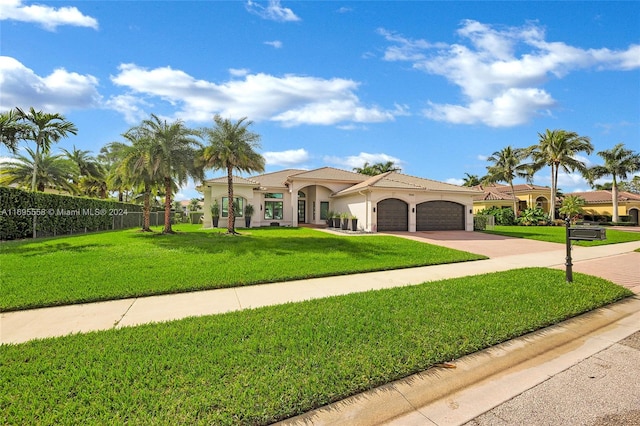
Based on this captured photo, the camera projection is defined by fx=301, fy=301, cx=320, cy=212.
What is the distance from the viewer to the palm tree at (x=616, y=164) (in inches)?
1431

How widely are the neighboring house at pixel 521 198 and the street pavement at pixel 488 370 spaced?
37.0m

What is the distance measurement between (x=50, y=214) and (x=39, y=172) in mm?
11972

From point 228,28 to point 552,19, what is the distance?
450 inches

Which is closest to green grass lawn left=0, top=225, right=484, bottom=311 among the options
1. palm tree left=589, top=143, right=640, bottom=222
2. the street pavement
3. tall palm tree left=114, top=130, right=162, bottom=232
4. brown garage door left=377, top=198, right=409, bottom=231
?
the street pavement

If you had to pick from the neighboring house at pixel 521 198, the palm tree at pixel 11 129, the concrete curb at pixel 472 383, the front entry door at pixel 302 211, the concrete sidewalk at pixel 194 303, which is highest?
the palm tree at pixel 11 129

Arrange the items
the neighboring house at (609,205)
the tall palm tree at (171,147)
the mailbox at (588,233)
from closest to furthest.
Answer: the mailbox at (588,233)
the tall palm tree at (171,147)
the neighboring house at (609,205)

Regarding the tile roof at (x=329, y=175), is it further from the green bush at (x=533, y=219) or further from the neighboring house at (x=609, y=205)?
the neighboring house at (x=609, y=205)

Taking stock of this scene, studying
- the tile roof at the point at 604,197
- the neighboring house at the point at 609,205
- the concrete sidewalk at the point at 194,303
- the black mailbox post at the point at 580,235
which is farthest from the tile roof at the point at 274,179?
the tile roof at the point at 604,197

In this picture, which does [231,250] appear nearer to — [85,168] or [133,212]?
[133,212]

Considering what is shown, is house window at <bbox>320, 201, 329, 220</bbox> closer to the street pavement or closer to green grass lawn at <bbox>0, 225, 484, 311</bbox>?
green grass lawn at <bbox>0, 225, 484, 311</bbox>

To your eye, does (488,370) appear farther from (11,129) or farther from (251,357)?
(11,129)

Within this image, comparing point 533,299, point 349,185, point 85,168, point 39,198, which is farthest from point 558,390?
point 85,168

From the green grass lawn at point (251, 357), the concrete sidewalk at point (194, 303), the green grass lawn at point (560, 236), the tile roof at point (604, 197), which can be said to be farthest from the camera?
the tile roof at point (604, 197)

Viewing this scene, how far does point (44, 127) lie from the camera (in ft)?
71.0
